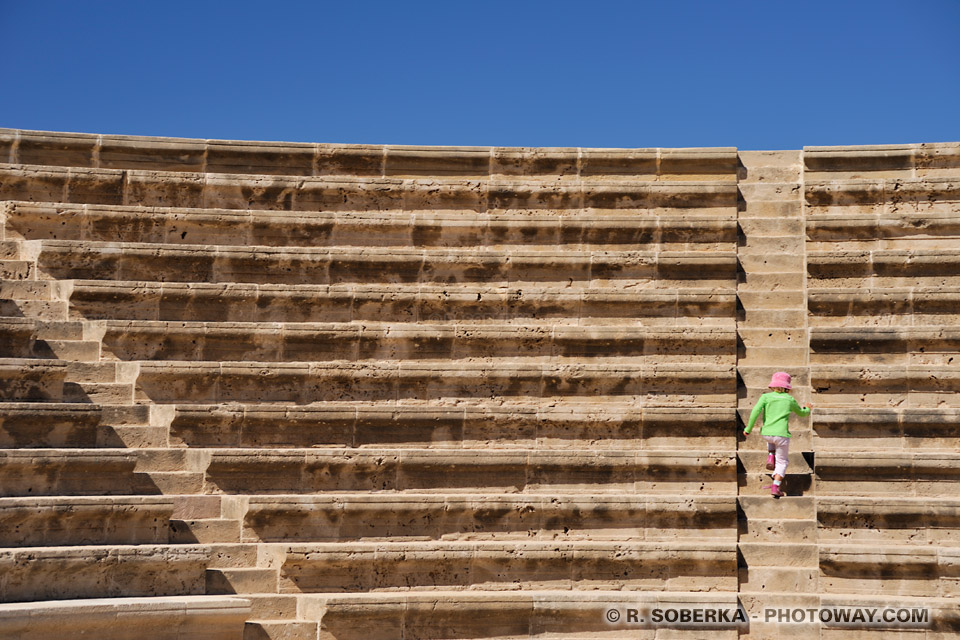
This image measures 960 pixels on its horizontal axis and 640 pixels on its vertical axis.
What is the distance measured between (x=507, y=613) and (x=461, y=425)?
216 centimetres

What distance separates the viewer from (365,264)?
13555 mm

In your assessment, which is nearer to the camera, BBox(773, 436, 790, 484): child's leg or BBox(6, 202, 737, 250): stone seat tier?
BBox(773, 436, 790, 484): child's leg

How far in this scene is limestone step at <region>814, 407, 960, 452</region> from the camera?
1244 centimetres

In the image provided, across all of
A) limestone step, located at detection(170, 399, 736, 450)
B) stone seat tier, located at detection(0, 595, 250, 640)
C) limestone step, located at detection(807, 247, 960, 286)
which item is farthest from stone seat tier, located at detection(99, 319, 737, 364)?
stone seat tier, located at detection(0, 595, 250, 640)

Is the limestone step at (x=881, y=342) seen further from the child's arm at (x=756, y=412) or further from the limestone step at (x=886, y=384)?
the child's arm at (x=756, y=412)

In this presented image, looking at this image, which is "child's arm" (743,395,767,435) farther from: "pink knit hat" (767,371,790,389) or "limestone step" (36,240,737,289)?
"limestone step" (36,240,737,289)

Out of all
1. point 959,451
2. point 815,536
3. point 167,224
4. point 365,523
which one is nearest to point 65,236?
point 167,224

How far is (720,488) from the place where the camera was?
12.4m

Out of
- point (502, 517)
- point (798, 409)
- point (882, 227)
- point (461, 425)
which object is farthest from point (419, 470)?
point (882, 227)

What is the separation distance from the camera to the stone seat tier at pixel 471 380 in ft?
41.7

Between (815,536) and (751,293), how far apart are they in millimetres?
2980

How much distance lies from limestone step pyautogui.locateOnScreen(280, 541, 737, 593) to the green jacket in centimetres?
124

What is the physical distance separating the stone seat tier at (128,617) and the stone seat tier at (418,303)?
3588 millimetres

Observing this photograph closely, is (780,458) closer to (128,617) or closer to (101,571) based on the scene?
(128,617)
